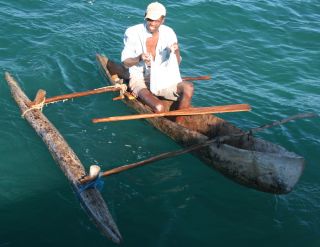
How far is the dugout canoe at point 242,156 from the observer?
22.6 ft

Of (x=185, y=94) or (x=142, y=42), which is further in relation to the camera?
(x=142, y=42)

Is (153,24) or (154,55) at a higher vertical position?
(153,24)

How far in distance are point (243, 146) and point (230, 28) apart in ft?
24.9

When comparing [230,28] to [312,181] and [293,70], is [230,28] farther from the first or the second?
[312,181]

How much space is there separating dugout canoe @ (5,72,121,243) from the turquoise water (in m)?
0.22

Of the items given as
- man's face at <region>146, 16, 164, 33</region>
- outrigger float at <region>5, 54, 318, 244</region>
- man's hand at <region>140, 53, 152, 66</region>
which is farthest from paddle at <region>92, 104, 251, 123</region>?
man's face at <region>146, 16, 164, 33</region>

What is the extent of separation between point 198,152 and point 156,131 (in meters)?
1.42

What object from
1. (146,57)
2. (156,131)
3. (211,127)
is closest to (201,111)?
(211,127)

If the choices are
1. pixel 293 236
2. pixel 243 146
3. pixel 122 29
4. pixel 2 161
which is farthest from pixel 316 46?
pixel 2 161

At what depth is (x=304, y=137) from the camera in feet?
30.8

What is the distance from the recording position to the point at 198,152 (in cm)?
809

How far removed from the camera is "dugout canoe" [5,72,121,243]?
6.49 meters

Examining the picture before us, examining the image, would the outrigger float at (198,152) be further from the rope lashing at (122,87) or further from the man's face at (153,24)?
the man's face at (153,24)

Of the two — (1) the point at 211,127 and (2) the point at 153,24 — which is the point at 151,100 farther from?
(2) the point at 153,24
